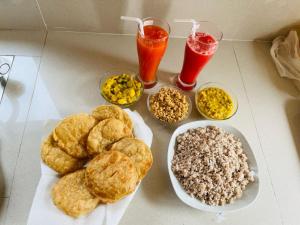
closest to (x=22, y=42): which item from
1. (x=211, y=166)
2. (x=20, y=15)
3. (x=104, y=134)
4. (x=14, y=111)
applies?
(x=20, y=15)

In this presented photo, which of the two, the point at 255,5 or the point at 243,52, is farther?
the point at 243,52

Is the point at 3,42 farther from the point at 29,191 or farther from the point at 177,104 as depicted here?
the point at 177,104

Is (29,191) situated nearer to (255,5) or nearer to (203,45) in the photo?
(203,45)

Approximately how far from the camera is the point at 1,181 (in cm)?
74

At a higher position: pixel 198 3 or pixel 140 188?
pixel 198 3

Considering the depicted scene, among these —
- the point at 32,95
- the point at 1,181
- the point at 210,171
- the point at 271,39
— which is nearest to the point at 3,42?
the point at 32,95

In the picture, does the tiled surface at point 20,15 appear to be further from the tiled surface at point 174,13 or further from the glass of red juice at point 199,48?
the glass of red juice at point 199,48

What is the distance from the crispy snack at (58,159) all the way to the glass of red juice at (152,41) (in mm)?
376

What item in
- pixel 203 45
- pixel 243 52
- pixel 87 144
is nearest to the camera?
pixel 87 144

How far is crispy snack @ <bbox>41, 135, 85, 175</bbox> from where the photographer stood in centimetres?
70

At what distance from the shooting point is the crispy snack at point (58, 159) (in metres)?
0.70

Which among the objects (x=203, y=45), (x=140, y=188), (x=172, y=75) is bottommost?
(x=140, y=188)

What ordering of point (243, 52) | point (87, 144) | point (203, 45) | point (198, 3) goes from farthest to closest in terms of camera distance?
1. point (243, 52)
2. point (198, 3)
3. point (203, 45)
4. point (87, 144)

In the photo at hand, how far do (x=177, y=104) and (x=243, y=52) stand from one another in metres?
0.45
